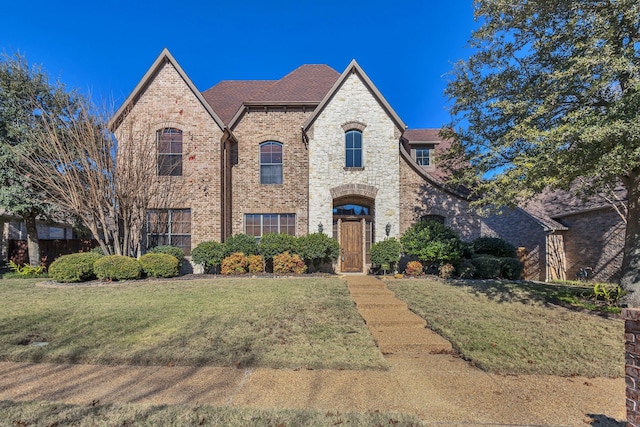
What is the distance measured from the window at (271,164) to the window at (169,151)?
3518 mm

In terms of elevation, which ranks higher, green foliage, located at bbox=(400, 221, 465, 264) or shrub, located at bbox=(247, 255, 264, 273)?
green foliage, located at bbox=(400, 221, 465, 264)

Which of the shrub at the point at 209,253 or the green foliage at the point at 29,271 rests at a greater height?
the shrub at the point at 209,253

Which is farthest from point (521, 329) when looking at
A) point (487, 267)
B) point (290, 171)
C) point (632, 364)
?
point (290, 171)

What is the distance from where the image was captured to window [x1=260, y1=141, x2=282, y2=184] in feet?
50.1

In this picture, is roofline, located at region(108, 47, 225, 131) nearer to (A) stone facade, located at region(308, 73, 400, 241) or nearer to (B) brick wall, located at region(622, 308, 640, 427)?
(A) stone facade, located at region(308, 73, 400, 241)

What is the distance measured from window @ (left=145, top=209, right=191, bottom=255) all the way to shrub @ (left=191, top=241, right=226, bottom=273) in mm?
1431

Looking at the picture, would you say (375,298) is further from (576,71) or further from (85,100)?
(85,100)

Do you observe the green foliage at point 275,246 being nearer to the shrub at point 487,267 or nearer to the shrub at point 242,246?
the shrub at point 242,246

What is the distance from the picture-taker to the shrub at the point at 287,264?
12.7 m

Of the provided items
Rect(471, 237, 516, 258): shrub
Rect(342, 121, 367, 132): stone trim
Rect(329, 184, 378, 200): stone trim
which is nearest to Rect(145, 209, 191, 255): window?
Rect(329, 184, 378, 200): stone trim

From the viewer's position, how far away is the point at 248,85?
1902cm

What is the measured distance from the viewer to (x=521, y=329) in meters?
6.29

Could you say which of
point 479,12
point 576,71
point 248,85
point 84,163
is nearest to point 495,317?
point 576,71

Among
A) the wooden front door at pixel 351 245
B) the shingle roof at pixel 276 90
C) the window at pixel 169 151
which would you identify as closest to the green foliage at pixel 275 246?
the wooden front door at pixel 351 245
